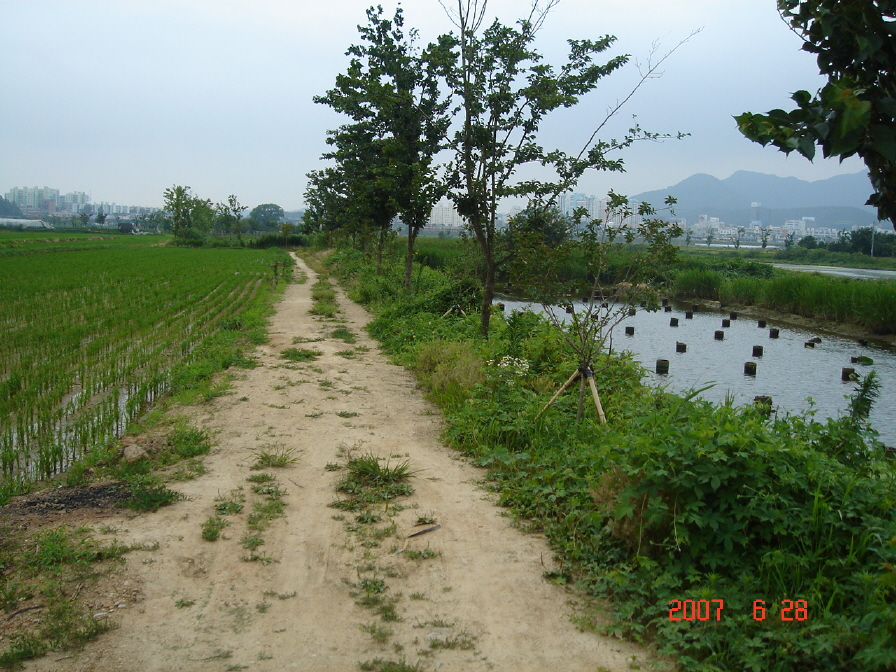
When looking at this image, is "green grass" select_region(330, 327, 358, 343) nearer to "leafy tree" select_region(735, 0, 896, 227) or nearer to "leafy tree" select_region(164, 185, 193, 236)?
"leafy tree" select_region(735, 0, 896, 227)

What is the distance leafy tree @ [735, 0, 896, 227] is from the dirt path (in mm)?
2539

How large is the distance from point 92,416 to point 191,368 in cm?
241

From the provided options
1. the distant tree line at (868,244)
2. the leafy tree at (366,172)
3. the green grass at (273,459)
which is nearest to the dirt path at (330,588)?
the green grass at (273,459)

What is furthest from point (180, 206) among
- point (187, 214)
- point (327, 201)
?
point (327, 201)

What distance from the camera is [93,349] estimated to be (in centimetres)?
1129

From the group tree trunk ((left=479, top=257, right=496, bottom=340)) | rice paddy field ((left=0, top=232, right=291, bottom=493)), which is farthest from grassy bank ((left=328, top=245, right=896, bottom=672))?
tree trunk ((left=479, top=257, right=496, bottom=340))

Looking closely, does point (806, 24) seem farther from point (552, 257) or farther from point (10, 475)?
point (10, 475)

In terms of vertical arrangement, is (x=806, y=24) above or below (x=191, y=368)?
above

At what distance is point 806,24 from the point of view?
2506mm

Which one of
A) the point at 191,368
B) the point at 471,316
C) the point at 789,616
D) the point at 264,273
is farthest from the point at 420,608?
the point at 264,273

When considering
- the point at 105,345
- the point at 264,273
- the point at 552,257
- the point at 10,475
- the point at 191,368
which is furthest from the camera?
the point at 264,273

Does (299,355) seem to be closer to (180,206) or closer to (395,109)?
(395,109)
